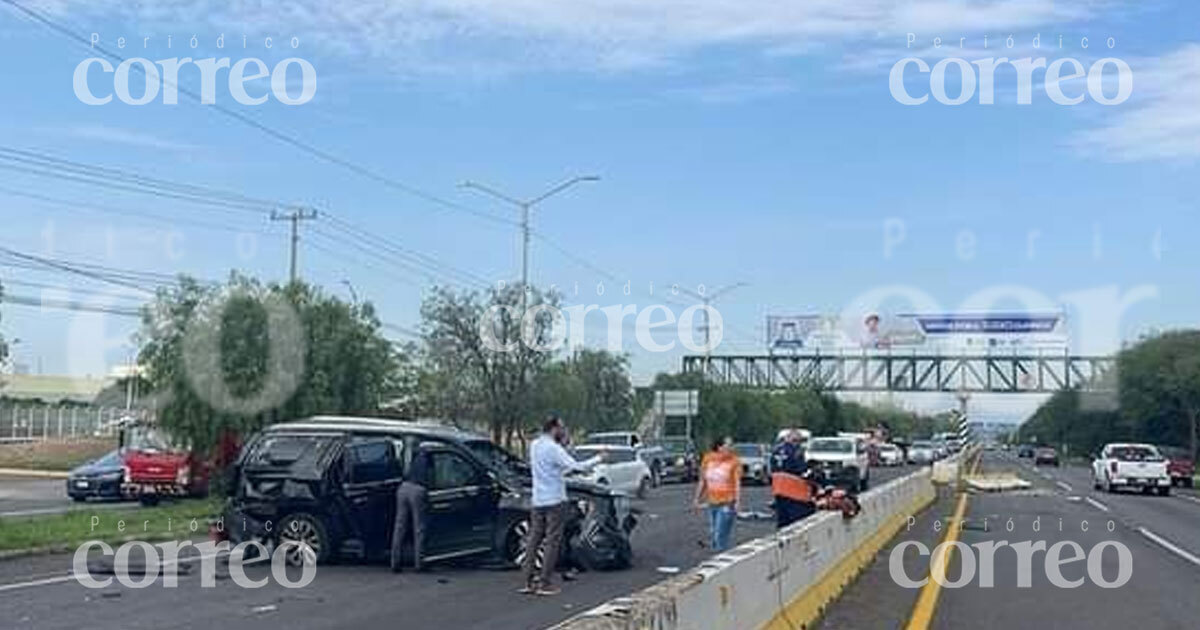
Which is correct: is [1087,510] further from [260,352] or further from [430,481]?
[430,481]

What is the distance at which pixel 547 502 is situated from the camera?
16484mm

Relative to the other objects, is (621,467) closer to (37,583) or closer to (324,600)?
(37,583)

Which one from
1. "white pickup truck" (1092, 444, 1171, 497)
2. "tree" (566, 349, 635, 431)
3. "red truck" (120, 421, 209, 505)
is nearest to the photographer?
"red truck" (120, 421, 209, 505)

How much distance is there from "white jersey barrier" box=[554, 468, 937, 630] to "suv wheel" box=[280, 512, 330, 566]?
6114mm

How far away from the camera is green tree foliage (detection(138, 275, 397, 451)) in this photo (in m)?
32.2

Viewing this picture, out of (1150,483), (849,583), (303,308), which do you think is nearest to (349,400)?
(303,308)

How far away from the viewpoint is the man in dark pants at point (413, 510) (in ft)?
58.8

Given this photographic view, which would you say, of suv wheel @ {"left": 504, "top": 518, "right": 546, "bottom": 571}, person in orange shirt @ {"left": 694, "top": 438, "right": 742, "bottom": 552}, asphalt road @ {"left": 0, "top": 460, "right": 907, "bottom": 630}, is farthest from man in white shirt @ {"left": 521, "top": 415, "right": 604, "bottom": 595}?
person in orange shirt @ {"left": 694, "top": 438, "right": 742, "bottom": 552}

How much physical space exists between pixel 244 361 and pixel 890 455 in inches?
2464

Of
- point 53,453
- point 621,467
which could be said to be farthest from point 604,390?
point 621,467

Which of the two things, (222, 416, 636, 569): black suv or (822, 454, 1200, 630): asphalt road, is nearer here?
(822, 454, 1200, 630): asphalt road

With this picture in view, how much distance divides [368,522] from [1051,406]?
5803 inches

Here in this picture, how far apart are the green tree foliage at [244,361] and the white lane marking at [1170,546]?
16.5m

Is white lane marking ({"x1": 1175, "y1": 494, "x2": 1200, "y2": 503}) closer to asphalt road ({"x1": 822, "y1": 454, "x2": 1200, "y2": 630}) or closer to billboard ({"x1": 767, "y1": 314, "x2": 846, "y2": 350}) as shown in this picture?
asphalt road ({"x1": 822, "y1": 454, "x2": 1200, "y2": 630})
